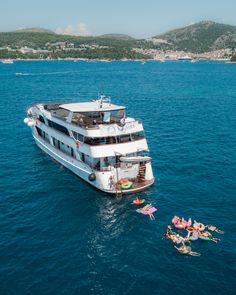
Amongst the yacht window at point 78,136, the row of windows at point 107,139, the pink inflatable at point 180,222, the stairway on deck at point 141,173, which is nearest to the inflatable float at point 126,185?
the stairway on deck at point 141,173

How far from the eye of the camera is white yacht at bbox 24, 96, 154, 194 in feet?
140

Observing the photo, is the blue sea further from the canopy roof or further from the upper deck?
the canopy roof

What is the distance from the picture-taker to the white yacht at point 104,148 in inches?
1682

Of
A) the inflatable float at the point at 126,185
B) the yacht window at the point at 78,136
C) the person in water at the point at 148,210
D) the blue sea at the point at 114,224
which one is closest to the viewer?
the blue sea at the point at 114,224

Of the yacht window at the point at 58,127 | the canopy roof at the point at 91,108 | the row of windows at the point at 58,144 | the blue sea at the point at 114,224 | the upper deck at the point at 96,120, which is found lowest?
the blue sea at the point at 114,224

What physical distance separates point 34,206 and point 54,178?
805cm

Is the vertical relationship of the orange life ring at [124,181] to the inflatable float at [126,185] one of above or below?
above

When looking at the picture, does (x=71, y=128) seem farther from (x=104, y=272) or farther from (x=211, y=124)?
(x=211, y=124)

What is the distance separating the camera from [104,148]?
42.8 m

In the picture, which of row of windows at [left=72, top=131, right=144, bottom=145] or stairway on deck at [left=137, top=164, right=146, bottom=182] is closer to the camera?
stairway on deck at [left=137, top=164, right=146, bottom=182]

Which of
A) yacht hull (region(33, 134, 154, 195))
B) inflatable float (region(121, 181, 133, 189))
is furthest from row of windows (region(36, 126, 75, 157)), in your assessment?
inflatable float (region(121, 181, 133, 189))

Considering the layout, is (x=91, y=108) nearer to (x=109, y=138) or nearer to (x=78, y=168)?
(x=109, y=138)

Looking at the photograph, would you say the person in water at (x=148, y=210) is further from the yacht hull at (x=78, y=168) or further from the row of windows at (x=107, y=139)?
the row of windows at (x=107, y=139)

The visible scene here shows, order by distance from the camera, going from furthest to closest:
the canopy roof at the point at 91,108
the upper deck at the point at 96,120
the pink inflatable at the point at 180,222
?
the canopy roof at the point at 91,108
the upper deck at the point at 96,120
the pink inflatable at the point at 180,222
